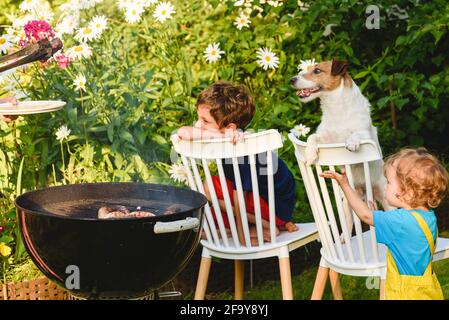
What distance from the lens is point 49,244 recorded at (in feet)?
9.15

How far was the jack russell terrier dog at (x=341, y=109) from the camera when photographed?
3613 millimetres

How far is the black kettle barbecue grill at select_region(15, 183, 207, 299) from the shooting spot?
2.73 m

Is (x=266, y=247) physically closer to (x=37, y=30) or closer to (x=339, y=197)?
(x=339, y=197)

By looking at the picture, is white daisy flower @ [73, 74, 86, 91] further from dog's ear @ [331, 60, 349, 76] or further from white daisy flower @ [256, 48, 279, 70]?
dog's ear @ [331, 60, 349, 76]

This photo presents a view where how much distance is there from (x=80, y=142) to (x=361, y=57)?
1.80m

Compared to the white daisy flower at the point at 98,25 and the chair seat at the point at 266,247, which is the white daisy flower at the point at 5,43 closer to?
the white daisy flower at the point at 98,25

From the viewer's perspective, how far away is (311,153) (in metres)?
3.10

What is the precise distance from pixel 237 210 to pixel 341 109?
651mm

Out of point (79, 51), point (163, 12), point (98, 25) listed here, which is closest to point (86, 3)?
point (98, 25)

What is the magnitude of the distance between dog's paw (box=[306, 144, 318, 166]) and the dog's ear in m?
0.69

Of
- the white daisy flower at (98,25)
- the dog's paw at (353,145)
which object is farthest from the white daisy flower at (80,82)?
the dog's paw at (353,145)

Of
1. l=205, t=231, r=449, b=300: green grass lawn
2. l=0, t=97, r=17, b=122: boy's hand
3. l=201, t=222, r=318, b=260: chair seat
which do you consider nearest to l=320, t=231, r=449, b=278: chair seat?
l=201, t=222, r=318, b=260: chair seat

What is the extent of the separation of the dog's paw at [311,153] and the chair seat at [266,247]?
1.33ft
